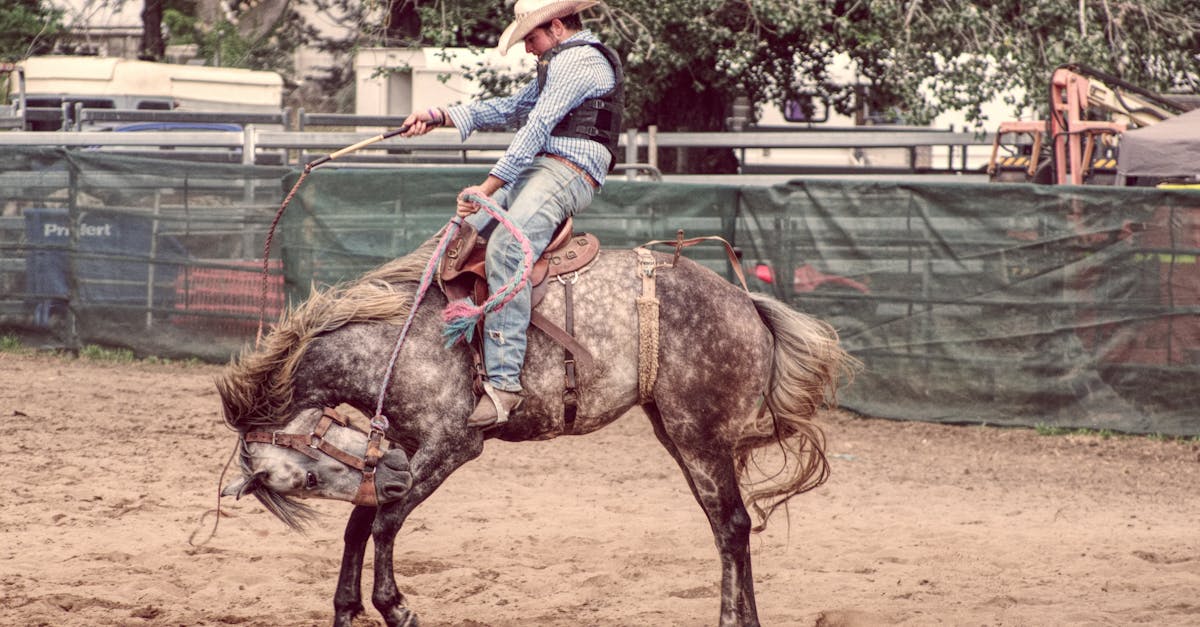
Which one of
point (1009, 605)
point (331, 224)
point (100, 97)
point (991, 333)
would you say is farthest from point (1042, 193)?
point (100, 97)

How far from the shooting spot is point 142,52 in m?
23.5

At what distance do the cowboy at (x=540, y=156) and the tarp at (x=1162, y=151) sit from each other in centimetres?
830

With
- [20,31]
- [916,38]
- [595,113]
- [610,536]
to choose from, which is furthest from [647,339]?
[20,31]

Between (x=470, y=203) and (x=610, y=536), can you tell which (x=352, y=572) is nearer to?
(x=470, y=203)

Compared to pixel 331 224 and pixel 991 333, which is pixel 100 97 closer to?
pixel 331 224

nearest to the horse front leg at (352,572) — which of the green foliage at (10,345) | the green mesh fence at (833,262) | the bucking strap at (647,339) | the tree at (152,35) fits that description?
the bucking strap at (647,339)

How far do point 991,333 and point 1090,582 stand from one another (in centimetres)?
386

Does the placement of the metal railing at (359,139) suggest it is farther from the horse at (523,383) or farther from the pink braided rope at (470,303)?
the pink braided rope at (470,303)

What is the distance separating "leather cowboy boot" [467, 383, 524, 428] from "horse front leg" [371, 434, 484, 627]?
0.09m

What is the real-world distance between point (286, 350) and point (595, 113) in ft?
5.00

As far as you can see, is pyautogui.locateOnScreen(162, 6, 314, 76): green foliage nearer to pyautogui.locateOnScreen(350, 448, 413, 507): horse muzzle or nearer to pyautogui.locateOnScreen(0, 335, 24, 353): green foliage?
pyautogui.locateOnScreen(0, 335, 24, 353): green foliage

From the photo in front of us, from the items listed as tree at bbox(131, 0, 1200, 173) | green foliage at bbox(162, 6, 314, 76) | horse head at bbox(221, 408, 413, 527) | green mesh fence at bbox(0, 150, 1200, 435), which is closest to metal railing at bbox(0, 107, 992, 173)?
tree at bbox(131, 0, 1200, 173)

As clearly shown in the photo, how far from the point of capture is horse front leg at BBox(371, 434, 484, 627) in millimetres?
4930

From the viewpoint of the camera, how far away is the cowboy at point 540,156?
5004 mm
